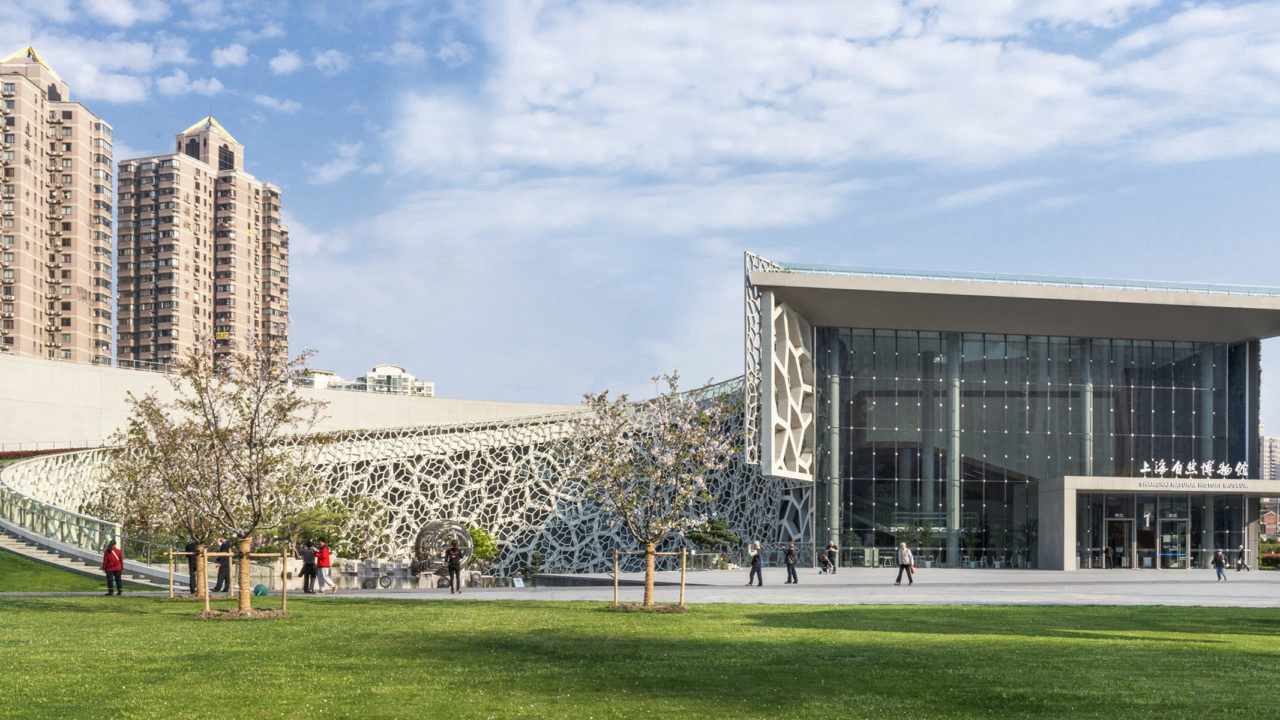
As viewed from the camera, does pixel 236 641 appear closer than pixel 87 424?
Yes

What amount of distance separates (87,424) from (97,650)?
2015 inches

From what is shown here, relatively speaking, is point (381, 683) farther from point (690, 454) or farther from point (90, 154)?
point (90, 154)

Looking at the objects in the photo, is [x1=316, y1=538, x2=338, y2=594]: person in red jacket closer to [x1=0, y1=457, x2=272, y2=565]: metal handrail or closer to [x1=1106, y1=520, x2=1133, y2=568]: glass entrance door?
[x1=0, y1=457, x2=272, y2=565]: metal handrail

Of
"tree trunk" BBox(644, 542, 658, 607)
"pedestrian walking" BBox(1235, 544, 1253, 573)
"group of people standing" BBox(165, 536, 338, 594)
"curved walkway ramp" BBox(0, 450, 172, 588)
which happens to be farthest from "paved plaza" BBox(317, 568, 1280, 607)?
"curved walkway ramp" BBox(0, 450, 172, 588)

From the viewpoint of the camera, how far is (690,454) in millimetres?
22672

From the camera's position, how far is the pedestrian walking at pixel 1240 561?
4894 cm

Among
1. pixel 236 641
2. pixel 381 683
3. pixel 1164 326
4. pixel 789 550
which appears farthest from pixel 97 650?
pixel 1164 326

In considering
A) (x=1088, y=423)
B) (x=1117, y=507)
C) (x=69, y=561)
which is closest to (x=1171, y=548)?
(x=1117, y=507)

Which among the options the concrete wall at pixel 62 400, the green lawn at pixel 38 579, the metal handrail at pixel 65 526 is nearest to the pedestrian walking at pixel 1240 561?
the concrete wall at pixel 62 400

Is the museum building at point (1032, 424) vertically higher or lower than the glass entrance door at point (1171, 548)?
higher

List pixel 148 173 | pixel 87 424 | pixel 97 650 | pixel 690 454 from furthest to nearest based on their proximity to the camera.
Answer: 1. pixel 148 173
2. pixel 87 424
3. pixel 690 454
4. pixel 97 650

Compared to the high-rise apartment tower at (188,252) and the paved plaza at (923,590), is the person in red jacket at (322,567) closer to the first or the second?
the paved plaza at (923,590)

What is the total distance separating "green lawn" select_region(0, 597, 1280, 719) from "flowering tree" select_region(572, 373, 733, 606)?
2.87 metres

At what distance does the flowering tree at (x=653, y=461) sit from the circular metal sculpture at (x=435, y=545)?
19147 mm
